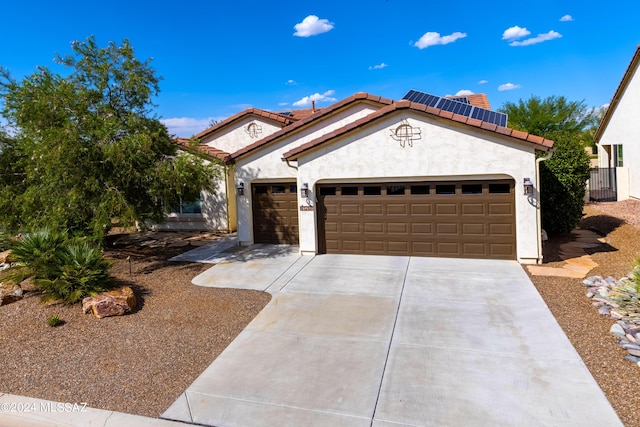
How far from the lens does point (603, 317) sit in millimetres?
6387

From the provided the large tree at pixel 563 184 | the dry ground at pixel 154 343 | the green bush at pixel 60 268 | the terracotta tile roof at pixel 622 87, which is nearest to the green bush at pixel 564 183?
the large tree at pixel 563 184

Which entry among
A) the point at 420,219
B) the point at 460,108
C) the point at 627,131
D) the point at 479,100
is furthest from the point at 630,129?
the point at 420,219

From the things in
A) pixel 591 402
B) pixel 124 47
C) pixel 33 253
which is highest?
pixel 124 47

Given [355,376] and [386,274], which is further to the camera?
[386,274]

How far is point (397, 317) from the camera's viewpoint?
266 inches

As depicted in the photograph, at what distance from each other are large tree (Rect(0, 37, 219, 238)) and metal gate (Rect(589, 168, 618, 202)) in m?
20.6

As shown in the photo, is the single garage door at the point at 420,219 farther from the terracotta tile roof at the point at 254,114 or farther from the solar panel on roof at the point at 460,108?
the terracotta tile roof at the point at 254,114

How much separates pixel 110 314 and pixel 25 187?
7.17m

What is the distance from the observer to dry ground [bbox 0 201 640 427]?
4.71m

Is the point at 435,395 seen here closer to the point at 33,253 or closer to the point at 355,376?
the point at 355,376

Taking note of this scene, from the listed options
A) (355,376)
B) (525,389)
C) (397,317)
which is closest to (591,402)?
(525,389)

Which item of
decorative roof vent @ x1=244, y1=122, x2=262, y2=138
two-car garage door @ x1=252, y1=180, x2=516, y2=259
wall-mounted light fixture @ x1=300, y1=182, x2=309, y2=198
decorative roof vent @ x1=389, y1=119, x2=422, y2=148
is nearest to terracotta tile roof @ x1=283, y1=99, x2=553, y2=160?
decorative roof vent @ x1=389, y1=119, x2=422, y2=148

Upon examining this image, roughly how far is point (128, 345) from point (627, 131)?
23548 mm

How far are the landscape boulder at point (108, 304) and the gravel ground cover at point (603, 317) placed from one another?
731cm
